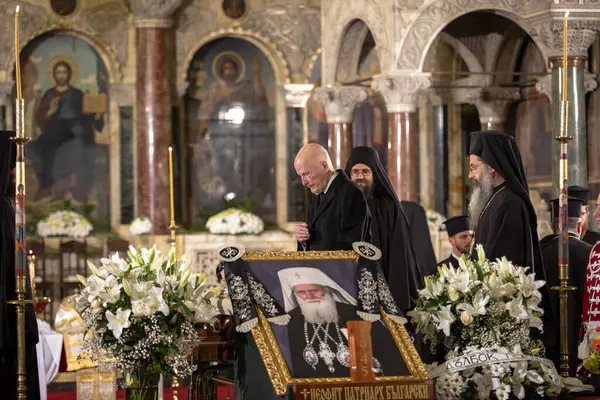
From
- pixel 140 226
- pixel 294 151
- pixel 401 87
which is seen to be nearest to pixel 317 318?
pixel 401 87

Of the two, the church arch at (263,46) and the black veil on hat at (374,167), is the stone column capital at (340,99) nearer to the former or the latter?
the church arch at (263,46)

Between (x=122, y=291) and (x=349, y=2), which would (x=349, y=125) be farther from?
(x=122, y=291)

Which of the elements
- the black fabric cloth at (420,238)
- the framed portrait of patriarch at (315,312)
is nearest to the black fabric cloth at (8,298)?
the framed portrait of patriarch at (315,312)

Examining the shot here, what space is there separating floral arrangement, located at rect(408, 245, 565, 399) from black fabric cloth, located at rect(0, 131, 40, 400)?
244 centimetres

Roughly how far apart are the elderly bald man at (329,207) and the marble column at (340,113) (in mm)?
9676

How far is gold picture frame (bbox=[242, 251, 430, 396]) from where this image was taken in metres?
6.35

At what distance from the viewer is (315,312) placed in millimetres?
6781

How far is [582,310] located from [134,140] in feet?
37.5

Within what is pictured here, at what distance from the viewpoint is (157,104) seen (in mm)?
18562

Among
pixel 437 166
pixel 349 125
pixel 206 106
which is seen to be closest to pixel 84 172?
pixel 206 106

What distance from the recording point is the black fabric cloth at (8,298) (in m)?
7.48

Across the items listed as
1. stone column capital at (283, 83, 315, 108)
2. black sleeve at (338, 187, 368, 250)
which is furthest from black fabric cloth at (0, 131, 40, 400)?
stone column capital at (283, 83, 315, 108)

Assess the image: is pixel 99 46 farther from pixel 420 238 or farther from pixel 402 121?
pixel 420 238

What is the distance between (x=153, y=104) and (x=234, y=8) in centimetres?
232
